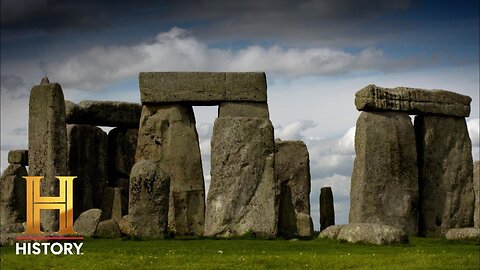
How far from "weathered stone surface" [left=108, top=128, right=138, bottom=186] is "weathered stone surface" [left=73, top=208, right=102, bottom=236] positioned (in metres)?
8.13

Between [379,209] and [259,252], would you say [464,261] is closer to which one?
[259,252]

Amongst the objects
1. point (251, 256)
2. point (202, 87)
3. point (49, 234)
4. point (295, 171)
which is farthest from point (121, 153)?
point (251, 256)

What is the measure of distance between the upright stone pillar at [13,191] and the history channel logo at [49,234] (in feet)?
28.4

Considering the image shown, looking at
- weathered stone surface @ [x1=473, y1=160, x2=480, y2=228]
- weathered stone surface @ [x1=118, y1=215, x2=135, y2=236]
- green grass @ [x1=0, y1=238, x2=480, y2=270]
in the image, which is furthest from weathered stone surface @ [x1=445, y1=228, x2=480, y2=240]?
weathered stone surface @ [x1=118, y1=215, x2=135, y2=236]

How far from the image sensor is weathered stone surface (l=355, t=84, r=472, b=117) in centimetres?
3656

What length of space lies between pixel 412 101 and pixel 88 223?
1028 centimetres

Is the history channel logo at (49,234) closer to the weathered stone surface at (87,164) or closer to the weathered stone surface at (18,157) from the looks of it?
the weathered stone surface at (87,164)

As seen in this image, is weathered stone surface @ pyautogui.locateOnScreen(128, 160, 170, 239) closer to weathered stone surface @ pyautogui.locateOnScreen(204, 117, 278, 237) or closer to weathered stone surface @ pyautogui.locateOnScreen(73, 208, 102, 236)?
weathered stone surface @ pyautogui.locateOnScreen(73, 208, 102, 236)

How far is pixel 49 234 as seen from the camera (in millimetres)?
31734

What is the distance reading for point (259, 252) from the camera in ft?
94.1

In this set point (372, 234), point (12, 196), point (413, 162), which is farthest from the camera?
point (12, 196)

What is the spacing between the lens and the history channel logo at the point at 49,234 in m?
29.7

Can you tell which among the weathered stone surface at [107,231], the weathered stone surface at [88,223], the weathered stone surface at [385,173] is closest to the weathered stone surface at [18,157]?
the weathered stone surface at [88,223]

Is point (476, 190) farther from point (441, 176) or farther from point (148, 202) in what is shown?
point (148, 202)
